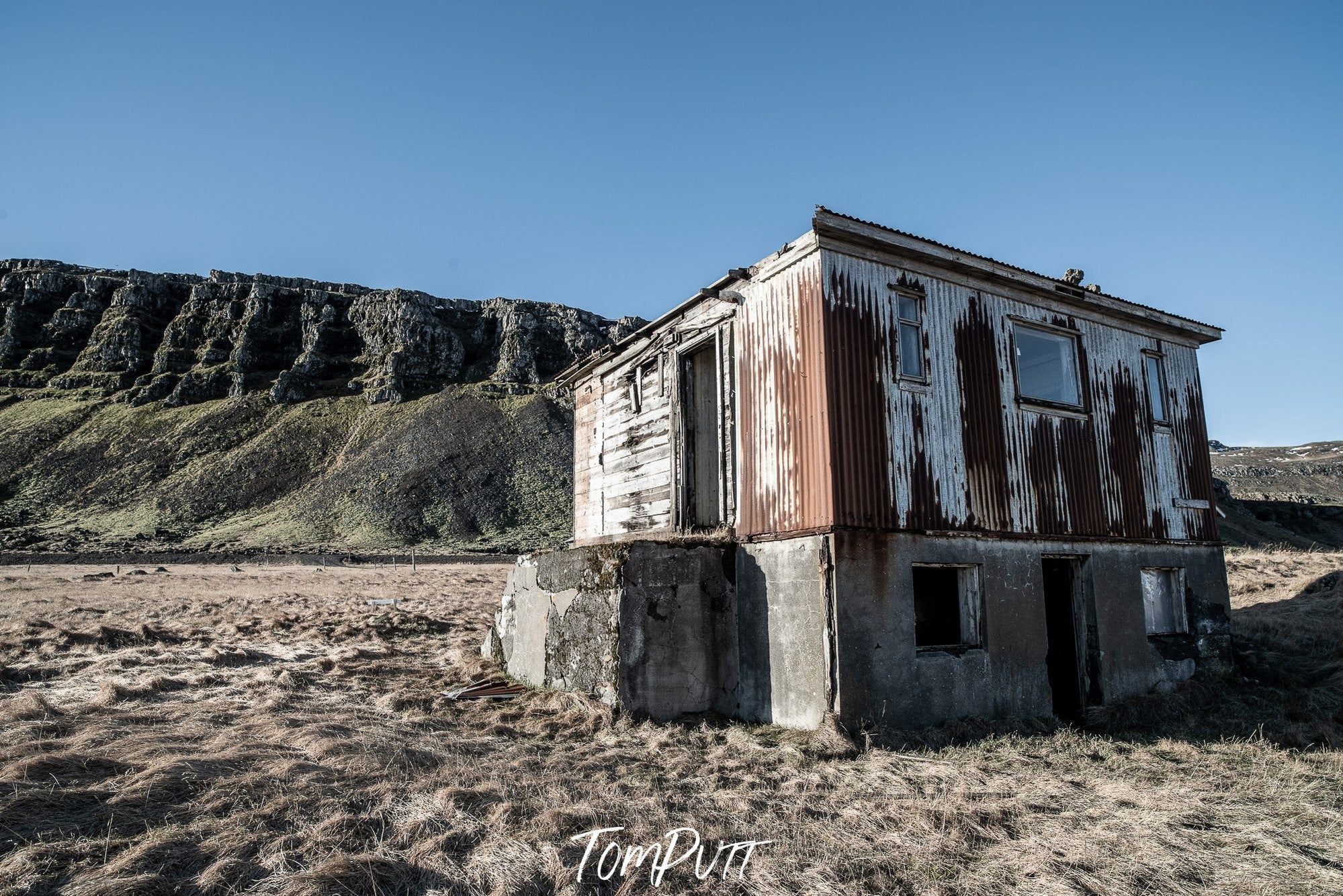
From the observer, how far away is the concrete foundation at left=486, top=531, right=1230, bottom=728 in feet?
28.8

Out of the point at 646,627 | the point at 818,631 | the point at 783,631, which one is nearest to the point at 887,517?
the point at 818,631

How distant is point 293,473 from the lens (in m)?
61.6

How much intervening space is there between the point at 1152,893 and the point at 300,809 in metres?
5.66

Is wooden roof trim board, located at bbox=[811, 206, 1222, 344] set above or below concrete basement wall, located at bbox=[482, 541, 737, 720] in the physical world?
above

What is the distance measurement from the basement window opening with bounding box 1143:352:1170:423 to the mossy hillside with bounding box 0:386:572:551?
41.2m

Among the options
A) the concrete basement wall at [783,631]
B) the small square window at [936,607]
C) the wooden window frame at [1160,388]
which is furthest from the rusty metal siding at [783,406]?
the wooden window frame at [1160,388]

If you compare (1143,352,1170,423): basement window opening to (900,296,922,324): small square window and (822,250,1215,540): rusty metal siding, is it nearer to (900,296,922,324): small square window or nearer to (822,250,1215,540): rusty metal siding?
(822,250,1215,540): rusty metal siding

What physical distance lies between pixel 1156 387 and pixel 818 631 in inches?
339

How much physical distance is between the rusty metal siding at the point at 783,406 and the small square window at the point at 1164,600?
6398 millimetres

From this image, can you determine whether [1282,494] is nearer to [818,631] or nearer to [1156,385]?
[1156,385]

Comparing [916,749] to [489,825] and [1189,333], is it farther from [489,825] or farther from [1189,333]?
[1189,333]

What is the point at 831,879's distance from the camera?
4.91m

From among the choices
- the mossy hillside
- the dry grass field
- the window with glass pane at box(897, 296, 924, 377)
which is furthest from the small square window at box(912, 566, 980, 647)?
the mossy hillside

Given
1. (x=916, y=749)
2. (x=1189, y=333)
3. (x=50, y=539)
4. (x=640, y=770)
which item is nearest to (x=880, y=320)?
(x=916, y=749)
